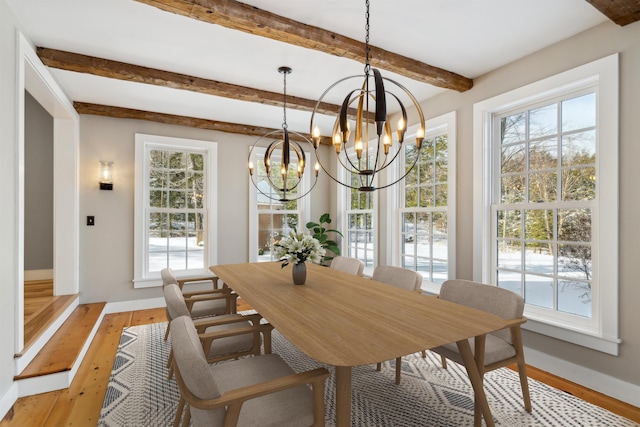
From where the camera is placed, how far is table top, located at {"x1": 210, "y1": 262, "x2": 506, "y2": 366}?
1.35 meters

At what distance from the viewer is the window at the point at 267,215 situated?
5.11 m

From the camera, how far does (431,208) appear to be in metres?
3.84

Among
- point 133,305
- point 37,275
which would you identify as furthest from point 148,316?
point 37,275

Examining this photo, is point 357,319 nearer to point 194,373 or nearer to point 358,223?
point 194,373

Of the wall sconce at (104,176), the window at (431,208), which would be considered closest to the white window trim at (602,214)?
the window at (431,208)

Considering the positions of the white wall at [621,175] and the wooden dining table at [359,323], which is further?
the white wall at [621,175]

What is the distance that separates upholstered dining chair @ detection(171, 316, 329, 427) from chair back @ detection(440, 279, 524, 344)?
129 cm

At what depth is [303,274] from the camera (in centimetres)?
253

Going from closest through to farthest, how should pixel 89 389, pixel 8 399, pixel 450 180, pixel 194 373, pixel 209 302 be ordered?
pixel 194 373 < pixel 8 399 < pixel 89 389 < pixel 209 302 < pixel 450 180

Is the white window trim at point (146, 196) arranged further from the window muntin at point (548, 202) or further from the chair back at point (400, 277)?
the window muntin at point (548, 202)

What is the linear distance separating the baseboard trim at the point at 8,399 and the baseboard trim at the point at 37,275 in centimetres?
327

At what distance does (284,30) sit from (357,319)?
1.94 meters

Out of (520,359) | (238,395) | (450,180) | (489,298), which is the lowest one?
(520,359)

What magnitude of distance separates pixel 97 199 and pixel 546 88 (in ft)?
16.3
